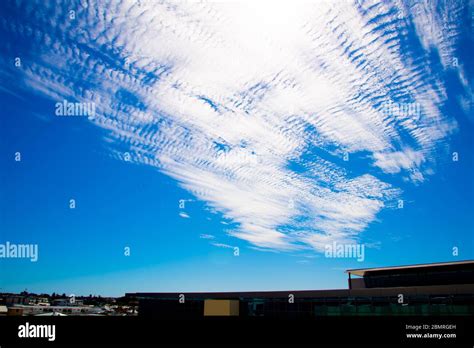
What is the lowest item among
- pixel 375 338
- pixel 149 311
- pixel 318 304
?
pixel 149 311

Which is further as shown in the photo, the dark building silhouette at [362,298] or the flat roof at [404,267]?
the flat roof at [404,267]

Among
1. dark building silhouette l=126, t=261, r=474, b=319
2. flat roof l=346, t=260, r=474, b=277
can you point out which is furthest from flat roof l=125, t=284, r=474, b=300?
flat roof l=346, t=260, r=474, b=277

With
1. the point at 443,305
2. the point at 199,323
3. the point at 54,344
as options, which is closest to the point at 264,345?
the point at 199,323

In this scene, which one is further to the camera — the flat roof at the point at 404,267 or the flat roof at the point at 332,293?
the flat roof at the point at 404,267

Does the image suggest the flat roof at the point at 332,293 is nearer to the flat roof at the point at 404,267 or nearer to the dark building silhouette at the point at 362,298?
the dark building silhouette at the point at 362,298

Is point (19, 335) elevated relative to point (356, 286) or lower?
elevated

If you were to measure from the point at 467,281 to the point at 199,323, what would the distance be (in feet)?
118

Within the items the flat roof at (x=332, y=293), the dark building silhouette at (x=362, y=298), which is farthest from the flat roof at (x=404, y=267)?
the flat roof at (x=332, y=293)

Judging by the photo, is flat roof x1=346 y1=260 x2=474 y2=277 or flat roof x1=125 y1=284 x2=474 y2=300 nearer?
flat roof x1=125 y1=284 x2=474 y2=300

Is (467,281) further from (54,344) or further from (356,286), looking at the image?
(54,344)

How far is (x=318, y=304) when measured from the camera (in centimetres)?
3162

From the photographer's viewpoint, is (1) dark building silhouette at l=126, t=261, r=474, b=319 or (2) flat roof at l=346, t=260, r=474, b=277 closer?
(1) dark building silhouette at l=126, t=261, r=474, b=319

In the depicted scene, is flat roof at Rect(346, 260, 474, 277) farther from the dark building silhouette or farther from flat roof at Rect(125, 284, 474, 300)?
flat roof at Rect(125, 284, 474, 300)

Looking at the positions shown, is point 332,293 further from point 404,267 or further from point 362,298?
point 404,267
